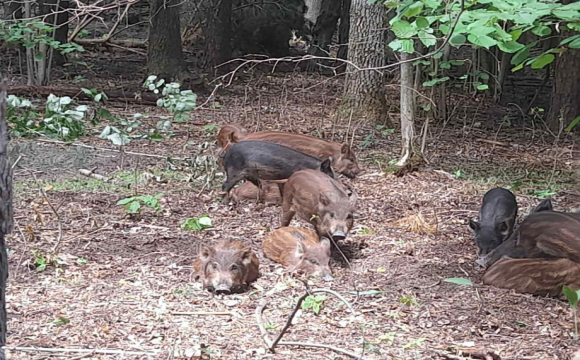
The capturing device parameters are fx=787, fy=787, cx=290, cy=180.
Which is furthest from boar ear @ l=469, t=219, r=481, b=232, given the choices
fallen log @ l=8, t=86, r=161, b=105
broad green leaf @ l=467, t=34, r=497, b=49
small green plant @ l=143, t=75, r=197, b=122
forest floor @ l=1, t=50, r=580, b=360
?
fallen log @ l=8, t=86, r=161, b=105

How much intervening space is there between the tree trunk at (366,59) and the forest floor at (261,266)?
0.88 m

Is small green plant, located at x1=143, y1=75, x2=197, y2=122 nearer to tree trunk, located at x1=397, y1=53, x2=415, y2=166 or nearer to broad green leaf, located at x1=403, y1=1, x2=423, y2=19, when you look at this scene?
tree trunk, located at x1=397, y1=53, x2=415, y2=166

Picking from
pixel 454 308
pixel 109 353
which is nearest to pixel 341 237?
pixel 454 308

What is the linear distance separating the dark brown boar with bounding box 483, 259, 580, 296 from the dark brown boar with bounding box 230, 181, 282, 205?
281 cm

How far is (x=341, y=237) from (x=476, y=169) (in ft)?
13.3

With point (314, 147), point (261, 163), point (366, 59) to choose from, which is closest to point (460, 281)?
point (261, 163)

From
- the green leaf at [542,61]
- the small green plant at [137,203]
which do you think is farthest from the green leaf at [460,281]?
the small green plant at [137,203]

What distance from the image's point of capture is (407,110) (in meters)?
9.02

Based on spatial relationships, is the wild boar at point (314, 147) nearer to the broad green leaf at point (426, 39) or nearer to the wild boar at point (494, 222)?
the wild boar at point (494, 222)

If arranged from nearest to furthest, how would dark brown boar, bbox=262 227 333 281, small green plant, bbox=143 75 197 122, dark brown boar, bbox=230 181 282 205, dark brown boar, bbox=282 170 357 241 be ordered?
dark brown boar, bbox=262 227 333 281 < dark brown boar, bbox=282 170 357 241 < dark brown boar, bbox=230 181 282 205 < small green plant, bbox=143 75 197 122

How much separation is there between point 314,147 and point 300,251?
3.03m

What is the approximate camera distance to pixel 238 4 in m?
18.3

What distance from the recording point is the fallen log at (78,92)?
1219 centimetres

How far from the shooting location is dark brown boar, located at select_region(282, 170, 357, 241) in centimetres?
630
